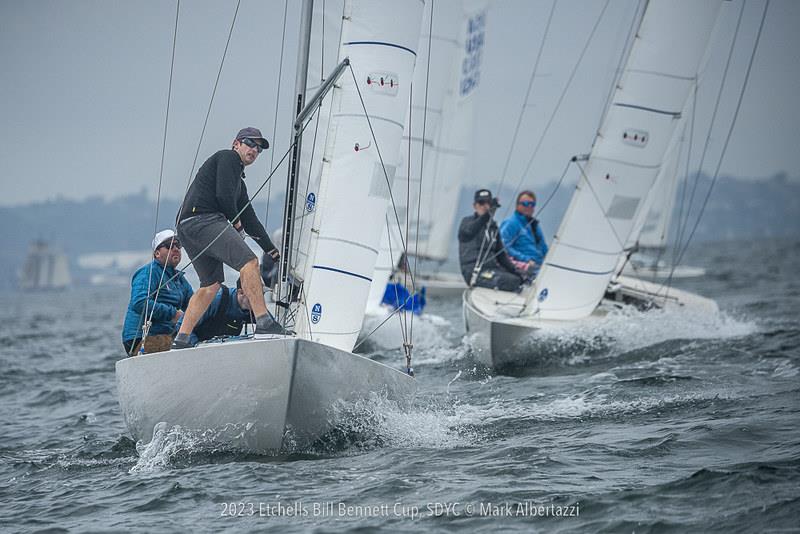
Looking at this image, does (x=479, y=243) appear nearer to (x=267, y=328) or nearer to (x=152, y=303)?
(x=152, y=303)

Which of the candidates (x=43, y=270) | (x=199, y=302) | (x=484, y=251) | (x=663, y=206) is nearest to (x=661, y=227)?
(x=663, y=206)

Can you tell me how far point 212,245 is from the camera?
620 cm

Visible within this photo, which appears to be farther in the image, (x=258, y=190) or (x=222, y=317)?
(x=222, y=317)

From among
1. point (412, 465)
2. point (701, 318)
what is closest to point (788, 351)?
point (701, 318)

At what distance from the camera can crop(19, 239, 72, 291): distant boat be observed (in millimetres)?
107688

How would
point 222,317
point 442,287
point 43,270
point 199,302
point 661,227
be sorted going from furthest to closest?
point 43,270, point 661,227, point 442,287, point 222,317, point 199,302

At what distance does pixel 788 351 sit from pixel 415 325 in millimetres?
4999

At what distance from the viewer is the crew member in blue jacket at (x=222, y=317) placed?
7129 millimetres

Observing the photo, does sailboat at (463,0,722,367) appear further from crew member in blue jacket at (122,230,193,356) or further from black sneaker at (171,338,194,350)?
black sneaker at (171,338,194,350)

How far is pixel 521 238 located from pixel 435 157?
5.78 m

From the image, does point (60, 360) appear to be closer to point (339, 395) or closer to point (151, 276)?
point (151, 276)

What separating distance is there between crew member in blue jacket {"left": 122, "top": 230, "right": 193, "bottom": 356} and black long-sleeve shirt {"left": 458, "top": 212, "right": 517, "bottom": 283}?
15.7ft

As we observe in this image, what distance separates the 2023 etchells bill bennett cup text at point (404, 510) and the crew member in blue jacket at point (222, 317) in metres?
Result: 2.32

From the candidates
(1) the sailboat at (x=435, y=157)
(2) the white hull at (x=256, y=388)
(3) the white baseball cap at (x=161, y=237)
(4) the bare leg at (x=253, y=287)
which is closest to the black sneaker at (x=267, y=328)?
(4) the bare leg at (x=253, y=287)
